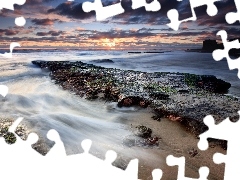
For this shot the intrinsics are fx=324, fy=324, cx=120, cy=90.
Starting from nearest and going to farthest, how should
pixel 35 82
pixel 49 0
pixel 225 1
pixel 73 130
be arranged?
pixel 73 130, pixel 225 1, pixel 49 0, pixel 35 82

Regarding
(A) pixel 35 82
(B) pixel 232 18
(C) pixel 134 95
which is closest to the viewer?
(B) pixel 232 18

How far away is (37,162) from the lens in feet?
10.0

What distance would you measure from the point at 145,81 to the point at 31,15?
2405mm

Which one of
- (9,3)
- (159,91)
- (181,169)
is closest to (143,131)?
(181,169)

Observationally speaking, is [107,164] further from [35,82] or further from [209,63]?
[209,63]

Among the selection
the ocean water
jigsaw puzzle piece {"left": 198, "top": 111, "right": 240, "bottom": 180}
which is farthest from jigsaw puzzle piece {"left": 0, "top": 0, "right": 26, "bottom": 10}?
jigsaw puzzle piece {"left": 198, "top": 111, "right": 240, "bottom": 180}

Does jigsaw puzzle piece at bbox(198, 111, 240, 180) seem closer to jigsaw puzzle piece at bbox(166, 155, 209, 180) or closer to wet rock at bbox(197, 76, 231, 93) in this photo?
jigsaw puzzle piece at bbox(166, 155, 209, 180)

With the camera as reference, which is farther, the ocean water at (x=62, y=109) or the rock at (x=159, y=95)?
the rock at (x=159, y=95)

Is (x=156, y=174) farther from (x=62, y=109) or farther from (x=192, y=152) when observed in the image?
(x=62, y=109)

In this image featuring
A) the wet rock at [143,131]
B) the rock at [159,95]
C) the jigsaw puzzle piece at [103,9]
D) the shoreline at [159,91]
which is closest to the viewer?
the jigsaw puzzle piece at [103,9]

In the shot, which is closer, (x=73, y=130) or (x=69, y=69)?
(x=73, y=130)

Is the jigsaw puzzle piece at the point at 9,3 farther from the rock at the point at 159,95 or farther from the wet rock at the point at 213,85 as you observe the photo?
the wet rock at the point at 213,85

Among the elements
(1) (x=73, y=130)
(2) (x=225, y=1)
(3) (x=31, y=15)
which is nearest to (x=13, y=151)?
(1) (x=73, y=130)

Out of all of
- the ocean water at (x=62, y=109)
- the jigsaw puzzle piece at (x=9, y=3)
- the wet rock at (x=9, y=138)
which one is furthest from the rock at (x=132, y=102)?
the jigsaw puzzle piece at (x=9, y=3)
